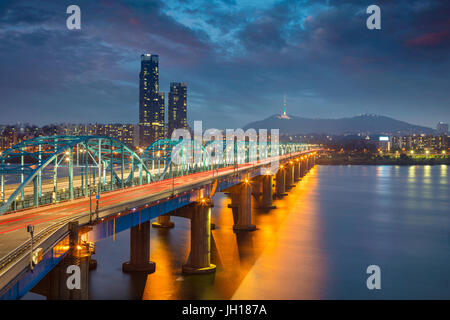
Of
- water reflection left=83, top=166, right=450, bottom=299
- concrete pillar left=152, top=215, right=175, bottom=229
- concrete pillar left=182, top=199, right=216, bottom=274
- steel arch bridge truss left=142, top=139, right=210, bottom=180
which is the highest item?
steel arch bridge truss left=142, top=139, right=210, bottom=180

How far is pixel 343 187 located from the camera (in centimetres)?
12344

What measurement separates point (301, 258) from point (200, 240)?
15.4m

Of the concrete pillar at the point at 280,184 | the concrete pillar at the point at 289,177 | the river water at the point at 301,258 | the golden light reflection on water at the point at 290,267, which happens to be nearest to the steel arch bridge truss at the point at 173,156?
the river water at the point at 301,258

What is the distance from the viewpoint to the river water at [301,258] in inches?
1331

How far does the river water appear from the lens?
1331 inches

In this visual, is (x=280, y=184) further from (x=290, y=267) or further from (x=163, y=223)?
(x=290, y=267)

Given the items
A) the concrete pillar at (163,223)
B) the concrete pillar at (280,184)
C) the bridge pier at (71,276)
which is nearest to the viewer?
the bridge pier at (71,276)

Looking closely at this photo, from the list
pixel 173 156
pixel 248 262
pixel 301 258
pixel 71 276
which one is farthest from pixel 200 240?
pixel 173 156

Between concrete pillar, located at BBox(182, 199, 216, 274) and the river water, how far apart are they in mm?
848

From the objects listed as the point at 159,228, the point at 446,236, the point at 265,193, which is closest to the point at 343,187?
the point at 265,193

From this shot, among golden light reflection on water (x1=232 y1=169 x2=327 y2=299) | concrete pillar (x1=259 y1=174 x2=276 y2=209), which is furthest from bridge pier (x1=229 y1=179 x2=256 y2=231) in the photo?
concrete pillar (x1=259 y1=174 x2=276 y2=209)

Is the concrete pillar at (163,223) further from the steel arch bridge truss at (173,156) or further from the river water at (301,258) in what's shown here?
the steel arch bridge truss at (173,156)

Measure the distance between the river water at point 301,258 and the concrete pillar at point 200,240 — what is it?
85 centimetres

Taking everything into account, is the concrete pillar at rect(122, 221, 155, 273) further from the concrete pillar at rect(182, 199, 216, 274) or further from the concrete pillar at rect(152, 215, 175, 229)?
the concrete pillar at rect(152, 215, 175, 229)
